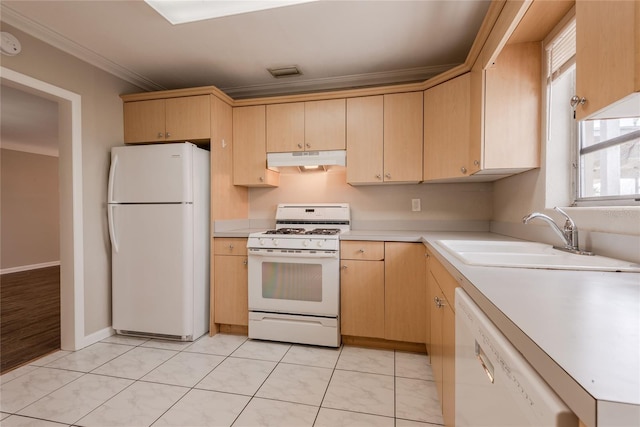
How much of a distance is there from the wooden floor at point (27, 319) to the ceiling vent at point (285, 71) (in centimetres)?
298

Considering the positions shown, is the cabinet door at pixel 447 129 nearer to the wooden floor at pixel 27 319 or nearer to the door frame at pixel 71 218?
the door frame at pixel 71 218

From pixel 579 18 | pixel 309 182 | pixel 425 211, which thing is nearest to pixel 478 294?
pixel 579 18

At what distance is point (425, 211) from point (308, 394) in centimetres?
188

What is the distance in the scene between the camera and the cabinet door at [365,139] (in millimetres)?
2609

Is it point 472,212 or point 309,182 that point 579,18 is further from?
point 309,182

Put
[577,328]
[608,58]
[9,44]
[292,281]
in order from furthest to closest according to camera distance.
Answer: [292,281] → [9,44] → [608,58] → [577,328]

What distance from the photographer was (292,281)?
2428 millimetres

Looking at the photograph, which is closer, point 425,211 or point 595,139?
point 595,139

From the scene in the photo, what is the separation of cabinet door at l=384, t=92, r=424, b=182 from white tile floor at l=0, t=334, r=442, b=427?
1.50m

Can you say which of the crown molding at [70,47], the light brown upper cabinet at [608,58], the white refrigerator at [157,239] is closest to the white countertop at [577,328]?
the light brown upper cabinet at [608,58]

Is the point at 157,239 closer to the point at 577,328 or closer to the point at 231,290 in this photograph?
the point at 231,290

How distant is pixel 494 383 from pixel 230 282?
2.35m

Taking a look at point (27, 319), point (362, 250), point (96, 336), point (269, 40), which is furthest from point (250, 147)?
point (27, 319)

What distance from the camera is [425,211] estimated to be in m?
2.82
